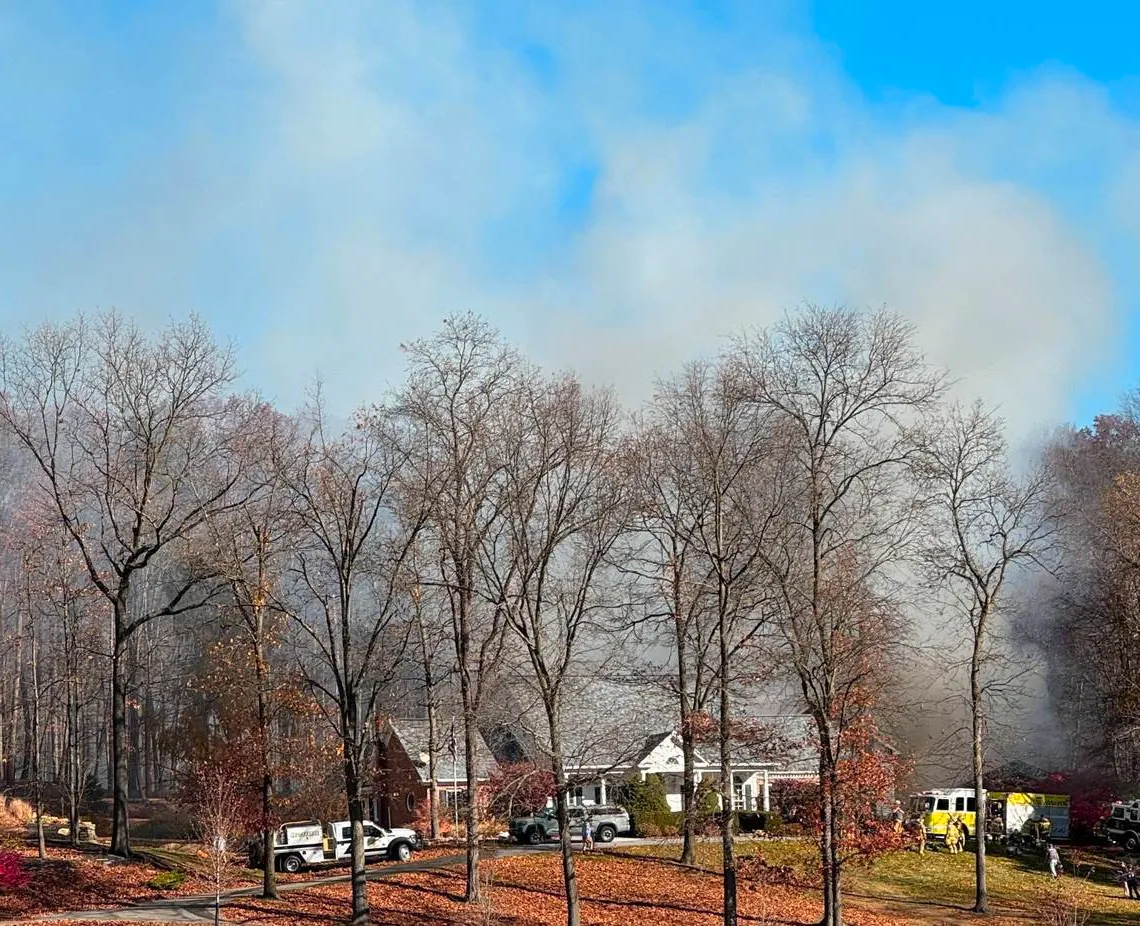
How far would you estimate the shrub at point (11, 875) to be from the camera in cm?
2845

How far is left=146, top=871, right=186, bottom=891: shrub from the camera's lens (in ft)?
102

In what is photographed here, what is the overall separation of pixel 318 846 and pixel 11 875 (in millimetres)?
10238

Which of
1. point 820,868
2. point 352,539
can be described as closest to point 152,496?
point 352,539

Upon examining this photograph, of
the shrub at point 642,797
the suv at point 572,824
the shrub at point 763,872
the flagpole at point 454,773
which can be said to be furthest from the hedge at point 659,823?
the shrub at point 763,872

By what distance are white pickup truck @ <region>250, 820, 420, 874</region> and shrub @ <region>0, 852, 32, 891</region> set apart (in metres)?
7.85

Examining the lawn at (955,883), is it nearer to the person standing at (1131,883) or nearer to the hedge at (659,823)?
the person standing at (1131,883)

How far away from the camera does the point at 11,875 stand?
28.6m

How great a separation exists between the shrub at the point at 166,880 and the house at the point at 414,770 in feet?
44.9

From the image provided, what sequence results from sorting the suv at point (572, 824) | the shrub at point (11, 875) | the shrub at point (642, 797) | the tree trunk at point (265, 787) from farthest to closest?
the shrub at point (642, 797) < the suv at point (572, 824) < the tree trunk at point (265, 787) < the shrub at point (11, 875)

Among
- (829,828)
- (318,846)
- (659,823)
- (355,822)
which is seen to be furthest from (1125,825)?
(355,822)

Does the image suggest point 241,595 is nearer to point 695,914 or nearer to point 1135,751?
point 695,914

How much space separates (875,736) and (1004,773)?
32159mm

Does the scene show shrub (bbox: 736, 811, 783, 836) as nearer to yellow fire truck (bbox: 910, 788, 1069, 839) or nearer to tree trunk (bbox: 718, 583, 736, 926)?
yellow fire truck (bbox: 910, 788, 1069, 839)

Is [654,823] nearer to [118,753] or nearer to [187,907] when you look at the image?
[187,907]
